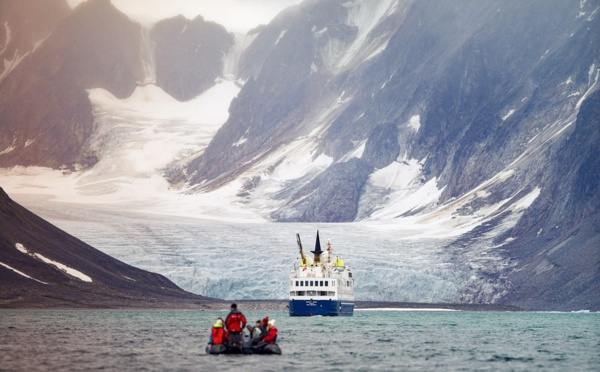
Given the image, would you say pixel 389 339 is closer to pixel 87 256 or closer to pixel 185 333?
pixel 185 333

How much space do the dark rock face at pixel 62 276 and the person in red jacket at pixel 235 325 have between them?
7622 centimetres

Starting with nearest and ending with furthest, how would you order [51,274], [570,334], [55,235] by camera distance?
[570,334]
[51,274]
[55,235]

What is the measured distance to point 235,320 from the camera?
78562 millimetres

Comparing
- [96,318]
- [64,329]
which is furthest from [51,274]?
[64,329]

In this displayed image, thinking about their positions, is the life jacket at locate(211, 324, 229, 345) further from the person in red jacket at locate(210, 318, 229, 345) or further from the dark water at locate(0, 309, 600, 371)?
the dark water at locate(0, 309, 600, 371)

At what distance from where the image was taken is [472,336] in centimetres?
10944

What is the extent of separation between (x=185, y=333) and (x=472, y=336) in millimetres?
24215

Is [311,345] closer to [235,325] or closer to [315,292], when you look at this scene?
[235,325]

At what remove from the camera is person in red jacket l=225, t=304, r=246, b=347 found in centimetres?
7825

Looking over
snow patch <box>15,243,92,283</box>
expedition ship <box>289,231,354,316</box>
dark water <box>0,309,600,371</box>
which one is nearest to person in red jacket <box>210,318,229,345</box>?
dark water <box>0,309,600,371</box>

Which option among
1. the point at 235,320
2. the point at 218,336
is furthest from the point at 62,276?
the point at 235,320

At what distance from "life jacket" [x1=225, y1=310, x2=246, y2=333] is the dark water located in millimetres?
1862

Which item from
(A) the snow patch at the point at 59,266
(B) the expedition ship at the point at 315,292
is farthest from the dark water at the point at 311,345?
(A) the snow patch at the point at 59,266

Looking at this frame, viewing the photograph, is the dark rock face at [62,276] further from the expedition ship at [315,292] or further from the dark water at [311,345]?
the expedition ship at [315,292]
